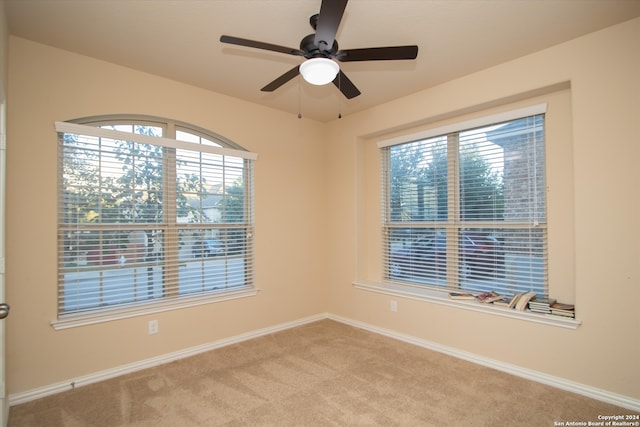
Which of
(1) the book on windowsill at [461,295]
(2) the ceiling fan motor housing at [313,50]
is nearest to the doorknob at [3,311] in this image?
(2) the ceiling fan motor housing at [313,50]

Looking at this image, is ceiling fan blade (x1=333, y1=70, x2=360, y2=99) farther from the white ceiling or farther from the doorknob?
the doorknob

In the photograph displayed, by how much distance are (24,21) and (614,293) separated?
180 inches

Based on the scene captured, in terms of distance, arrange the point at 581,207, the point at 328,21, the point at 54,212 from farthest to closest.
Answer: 1. the point at 54,212
2. the point at 581,207
3. the point at 328,21

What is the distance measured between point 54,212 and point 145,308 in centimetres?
110

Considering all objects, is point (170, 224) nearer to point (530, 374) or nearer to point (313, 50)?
point (313, 50)

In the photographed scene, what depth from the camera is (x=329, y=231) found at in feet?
14.9

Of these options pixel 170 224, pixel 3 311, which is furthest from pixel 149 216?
pixel 3 311

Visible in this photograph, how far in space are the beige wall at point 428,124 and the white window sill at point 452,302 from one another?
0.06 meters

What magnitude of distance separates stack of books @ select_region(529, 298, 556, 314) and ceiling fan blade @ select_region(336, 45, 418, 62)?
2234 millimetres

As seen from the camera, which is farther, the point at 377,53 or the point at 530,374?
the point at 530,374

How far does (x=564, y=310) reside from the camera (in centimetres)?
261

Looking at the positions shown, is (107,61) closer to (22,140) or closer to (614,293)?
(22,140)

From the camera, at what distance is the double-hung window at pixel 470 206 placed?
2.93 meters

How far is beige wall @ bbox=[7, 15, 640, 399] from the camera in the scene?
7.73 ft
